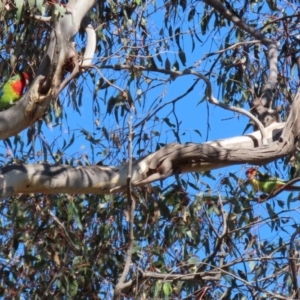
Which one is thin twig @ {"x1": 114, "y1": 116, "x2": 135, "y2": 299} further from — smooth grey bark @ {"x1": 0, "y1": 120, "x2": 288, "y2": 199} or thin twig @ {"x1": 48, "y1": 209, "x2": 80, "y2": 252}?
thin twig @ {"x1": 48, "y1": 209, "x2": 80, "y2": 252}

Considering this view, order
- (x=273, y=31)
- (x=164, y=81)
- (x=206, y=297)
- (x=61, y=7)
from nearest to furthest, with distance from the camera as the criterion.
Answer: (x=61, y=7) → (x=206, y=297) → (x=164, y=81) → (x=273, y=31)

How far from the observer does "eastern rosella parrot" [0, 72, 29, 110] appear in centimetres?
491

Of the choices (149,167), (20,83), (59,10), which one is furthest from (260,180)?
(59,10)

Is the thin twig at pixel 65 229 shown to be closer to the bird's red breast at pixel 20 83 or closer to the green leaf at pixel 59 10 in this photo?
the bird's red breast at pixel 20 83

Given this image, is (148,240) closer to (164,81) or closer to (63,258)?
(63,258)

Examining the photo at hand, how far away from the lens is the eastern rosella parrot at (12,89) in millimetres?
4914

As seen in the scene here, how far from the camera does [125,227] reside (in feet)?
15.2

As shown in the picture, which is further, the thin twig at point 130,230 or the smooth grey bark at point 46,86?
the smooth grey bark at point 46,86

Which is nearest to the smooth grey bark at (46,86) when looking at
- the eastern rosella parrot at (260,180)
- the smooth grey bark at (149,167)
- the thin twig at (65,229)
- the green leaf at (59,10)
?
the green leaf at (59,10)

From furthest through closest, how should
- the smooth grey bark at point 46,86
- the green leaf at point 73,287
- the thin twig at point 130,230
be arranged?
the green leaf at point 73,287
the smooth grey bark at point 46,86
the thin twig at point 130,230

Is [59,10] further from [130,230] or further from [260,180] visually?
[260,180]

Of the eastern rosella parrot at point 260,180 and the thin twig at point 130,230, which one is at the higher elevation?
the eastern rosella parrot at point 260,180

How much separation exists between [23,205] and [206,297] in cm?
123

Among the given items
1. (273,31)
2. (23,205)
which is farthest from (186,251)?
(273,31)
